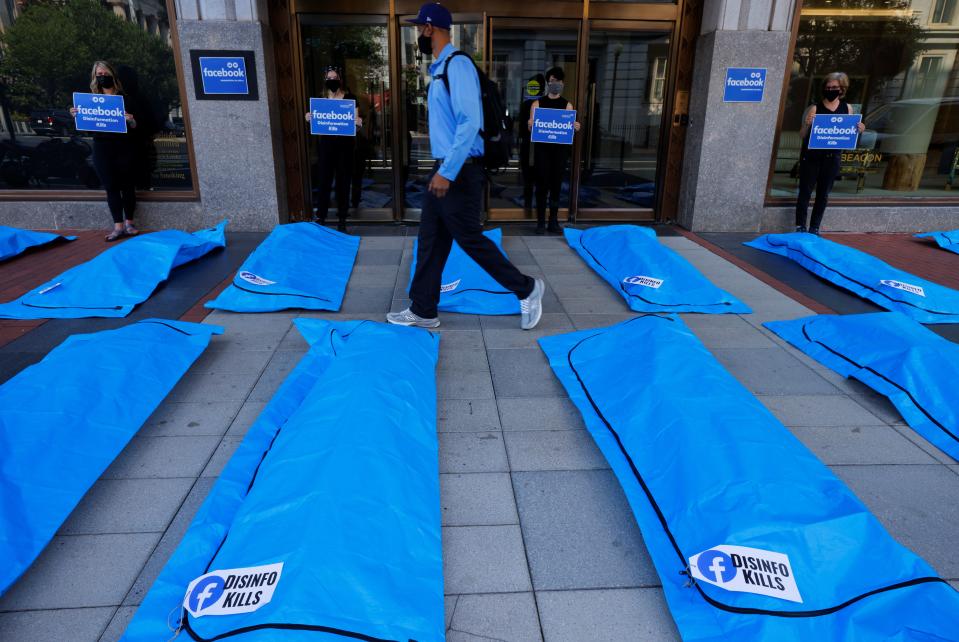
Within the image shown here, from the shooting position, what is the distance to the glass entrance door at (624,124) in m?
7.95

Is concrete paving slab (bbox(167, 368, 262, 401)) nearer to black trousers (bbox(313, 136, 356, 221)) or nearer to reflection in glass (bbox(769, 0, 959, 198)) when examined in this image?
black trousers (bbox(313, 136, 356, 221))

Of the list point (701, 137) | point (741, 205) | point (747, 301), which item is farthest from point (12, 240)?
point (741, 205)

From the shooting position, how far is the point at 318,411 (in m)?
2.57

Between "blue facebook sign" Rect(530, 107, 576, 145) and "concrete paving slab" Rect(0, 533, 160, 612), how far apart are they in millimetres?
6184

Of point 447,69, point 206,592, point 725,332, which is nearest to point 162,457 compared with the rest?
point 206,592

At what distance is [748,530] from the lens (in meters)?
2.00

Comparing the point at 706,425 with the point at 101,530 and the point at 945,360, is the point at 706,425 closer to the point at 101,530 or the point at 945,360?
the point at 945,360

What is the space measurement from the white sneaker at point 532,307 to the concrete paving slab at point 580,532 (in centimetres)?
184

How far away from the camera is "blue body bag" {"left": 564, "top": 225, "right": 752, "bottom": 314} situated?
4.99m

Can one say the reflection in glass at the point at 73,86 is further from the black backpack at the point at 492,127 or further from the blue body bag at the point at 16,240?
the black backpack at the point at 492,127

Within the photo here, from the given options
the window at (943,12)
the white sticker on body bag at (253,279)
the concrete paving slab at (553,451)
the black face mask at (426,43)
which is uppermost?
the window at (943,12)

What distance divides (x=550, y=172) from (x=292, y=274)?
3.69 meters

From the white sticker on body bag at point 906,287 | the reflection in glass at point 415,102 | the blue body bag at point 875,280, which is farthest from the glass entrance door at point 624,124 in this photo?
the white sticker on body bag at point 906,287

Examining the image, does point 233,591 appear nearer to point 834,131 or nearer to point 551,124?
point 551,124
